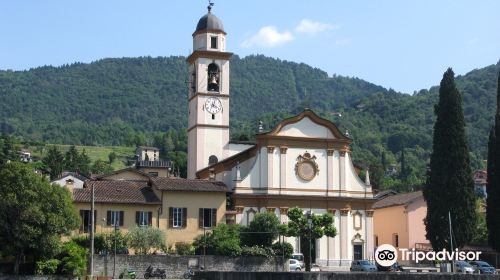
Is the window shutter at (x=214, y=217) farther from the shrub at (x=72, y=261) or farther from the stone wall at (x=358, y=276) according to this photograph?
the stone wall at (x=358, y=276)

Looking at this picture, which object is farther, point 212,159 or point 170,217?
point 212,159

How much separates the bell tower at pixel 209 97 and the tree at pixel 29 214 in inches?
1172

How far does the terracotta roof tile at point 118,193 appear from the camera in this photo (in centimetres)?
6219

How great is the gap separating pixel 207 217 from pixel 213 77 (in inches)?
814

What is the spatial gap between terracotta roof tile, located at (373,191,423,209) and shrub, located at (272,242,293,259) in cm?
2122

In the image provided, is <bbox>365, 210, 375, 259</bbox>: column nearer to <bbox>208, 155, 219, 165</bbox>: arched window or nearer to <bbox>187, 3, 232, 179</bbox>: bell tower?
<bbox>187, 3, 232, 179</bbox>: bell tower

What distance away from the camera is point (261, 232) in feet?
205

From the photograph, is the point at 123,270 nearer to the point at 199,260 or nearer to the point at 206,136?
the point at 199,260

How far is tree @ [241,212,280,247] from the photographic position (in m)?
62.3

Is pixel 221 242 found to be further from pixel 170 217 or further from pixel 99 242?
pixel 99 242

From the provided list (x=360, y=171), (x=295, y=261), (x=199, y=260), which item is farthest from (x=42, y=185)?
(x=360, y=171)

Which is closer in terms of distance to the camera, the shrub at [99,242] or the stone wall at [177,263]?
the stone wall at [177,263]

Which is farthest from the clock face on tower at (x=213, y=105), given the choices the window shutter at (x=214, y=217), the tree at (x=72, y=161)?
the tree at (x=72, y=161)

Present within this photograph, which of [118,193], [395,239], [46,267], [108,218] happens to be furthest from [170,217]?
[395,239]
